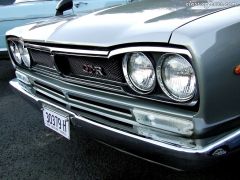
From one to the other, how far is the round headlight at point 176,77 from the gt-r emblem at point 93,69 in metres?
0.44

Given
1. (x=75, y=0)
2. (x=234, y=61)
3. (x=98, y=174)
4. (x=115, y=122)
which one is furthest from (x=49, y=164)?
(x=75, y=0)

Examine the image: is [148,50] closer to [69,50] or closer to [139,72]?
[139,72]

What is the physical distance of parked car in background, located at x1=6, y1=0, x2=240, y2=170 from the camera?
175 centimetres

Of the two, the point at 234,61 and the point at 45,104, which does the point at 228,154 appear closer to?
the point at 234,61

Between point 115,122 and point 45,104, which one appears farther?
point 45,104

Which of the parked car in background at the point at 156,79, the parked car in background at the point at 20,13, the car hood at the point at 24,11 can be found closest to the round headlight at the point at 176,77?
the parked car in background at the point at 156,79

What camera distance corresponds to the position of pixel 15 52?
3207mm

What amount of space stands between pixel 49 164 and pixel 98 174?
49 cm

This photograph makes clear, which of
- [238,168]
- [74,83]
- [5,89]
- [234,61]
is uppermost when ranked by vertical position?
[234,61]

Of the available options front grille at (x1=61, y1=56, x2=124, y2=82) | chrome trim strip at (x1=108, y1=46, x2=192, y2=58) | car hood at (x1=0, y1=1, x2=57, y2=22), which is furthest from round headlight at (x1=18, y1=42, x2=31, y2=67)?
car hood at (x1=0, y1=1, x2=57, y2=22)

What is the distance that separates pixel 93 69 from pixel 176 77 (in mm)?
608

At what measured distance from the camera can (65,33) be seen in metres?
2.42

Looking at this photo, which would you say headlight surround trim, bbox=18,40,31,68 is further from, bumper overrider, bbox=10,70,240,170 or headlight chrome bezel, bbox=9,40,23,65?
bumper overrider, bbox=10,70,240,170

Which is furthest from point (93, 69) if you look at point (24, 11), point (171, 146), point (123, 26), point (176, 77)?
point (24, 11)
